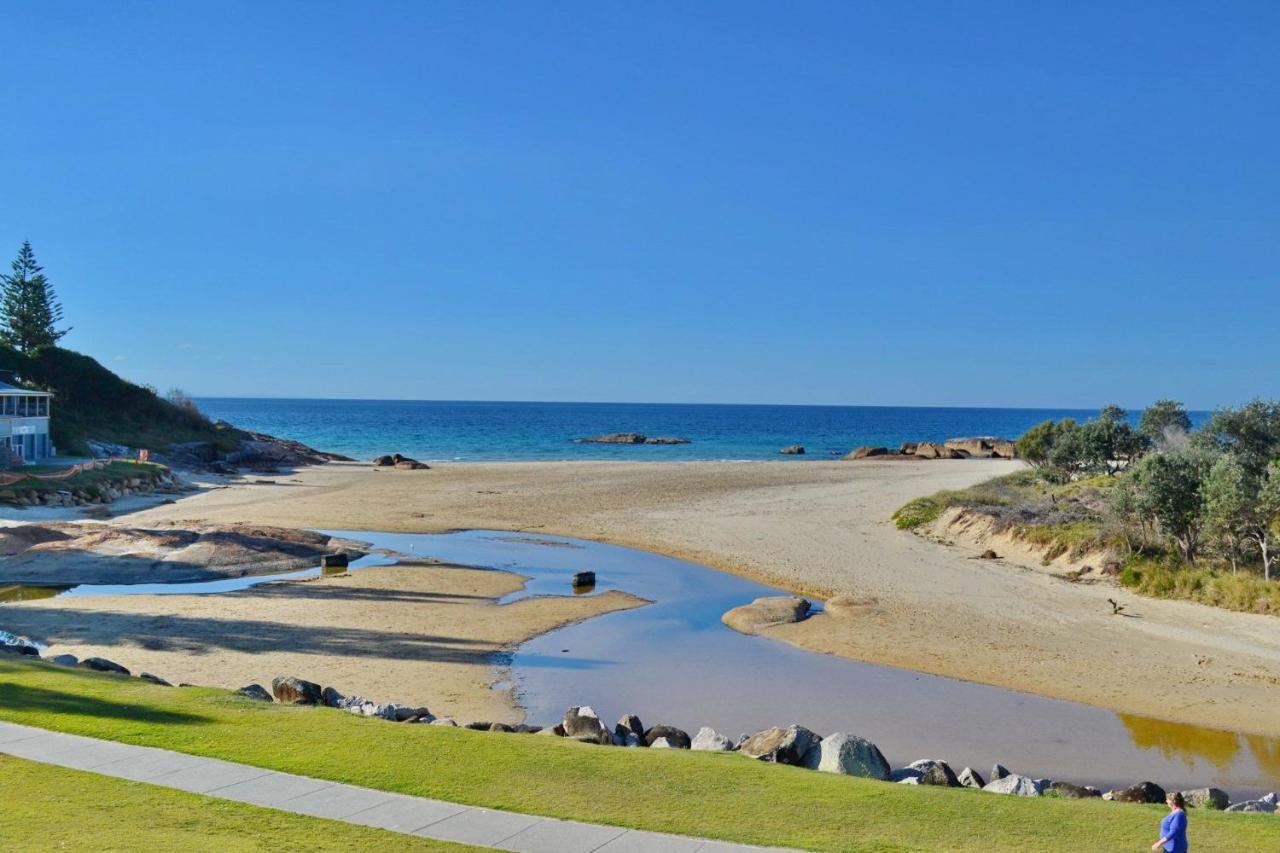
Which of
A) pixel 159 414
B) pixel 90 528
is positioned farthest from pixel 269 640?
pixel 159 414

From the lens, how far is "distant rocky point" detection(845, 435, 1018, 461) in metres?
103

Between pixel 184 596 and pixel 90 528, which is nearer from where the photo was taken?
pixel 184 596

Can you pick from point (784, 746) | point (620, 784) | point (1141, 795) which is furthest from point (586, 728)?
point (1141, 795)

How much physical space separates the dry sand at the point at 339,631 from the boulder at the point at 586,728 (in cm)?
249

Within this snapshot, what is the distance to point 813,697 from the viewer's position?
18.4 meters

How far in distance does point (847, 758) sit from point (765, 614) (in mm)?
12293

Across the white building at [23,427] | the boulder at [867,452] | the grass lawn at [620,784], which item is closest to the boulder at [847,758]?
the grass lawn at [620,784]

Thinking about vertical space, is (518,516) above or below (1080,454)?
below

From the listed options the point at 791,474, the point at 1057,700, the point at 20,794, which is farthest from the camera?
the point at 791,474

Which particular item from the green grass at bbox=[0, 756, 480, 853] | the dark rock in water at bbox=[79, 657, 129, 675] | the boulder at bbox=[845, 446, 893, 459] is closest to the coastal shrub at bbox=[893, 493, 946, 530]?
the dark rock in water at bbox=[79, 657, 129, 675]

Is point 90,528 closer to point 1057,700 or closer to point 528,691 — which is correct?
point 528,691

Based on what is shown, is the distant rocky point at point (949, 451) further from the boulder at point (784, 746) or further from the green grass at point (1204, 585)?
the boulder at point (784, 746)

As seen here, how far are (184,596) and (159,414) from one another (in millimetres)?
59652

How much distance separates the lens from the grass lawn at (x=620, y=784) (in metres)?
9.44
